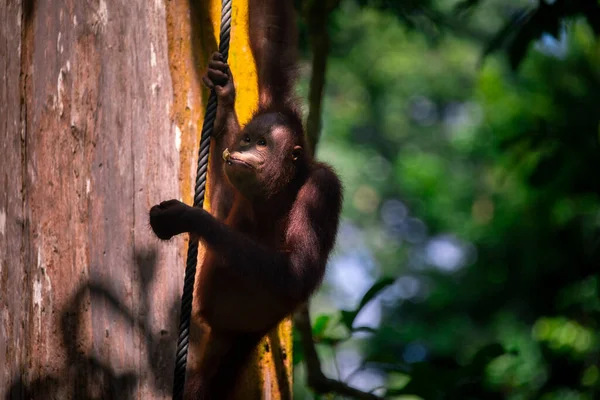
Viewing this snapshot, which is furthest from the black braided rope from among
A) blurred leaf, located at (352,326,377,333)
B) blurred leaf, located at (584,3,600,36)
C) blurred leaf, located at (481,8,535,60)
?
blurred leaf, located at (584,3,600,36)

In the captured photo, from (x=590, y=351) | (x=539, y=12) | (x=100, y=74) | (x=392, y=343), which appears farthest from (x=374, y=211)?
(x=100, y=74)

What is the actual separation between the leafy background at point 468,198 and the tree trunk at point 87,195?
4.13ft

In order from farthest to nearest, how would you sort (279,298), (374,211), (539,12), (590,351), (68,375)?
1. (374,211)
2. (590,351)
3. (539,12)
4. (279,298)
5. (68,375)

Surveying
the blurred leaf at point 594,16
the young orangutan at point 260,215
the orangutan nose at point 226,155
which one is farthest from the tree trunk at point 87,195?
the blurred leaf at point 594,16

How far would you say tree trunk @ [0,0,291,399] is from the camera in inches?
117

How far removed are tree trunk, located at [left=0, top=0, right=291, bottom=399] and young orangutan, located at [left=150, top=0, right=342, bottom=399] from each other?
0.63 feet

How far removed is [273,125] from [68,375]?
1546mm

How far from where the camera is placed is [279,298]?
11.6 ft

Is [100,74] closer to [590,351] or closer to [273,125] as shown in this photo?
[273,125]

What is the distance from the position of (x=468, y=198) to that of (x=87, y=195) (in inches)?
549

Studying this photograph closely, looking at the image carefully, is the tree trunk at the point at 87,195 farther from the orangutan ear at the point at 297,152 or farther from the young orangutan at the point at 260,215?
the orangutan ear at the point at 297,152

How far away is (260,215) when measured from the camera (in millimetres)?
3980

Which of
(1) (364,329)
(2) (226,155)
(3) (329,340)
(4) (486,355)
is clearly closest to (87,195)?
(2) (226,155)

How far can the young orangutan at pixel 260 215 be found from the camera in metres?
3.46
